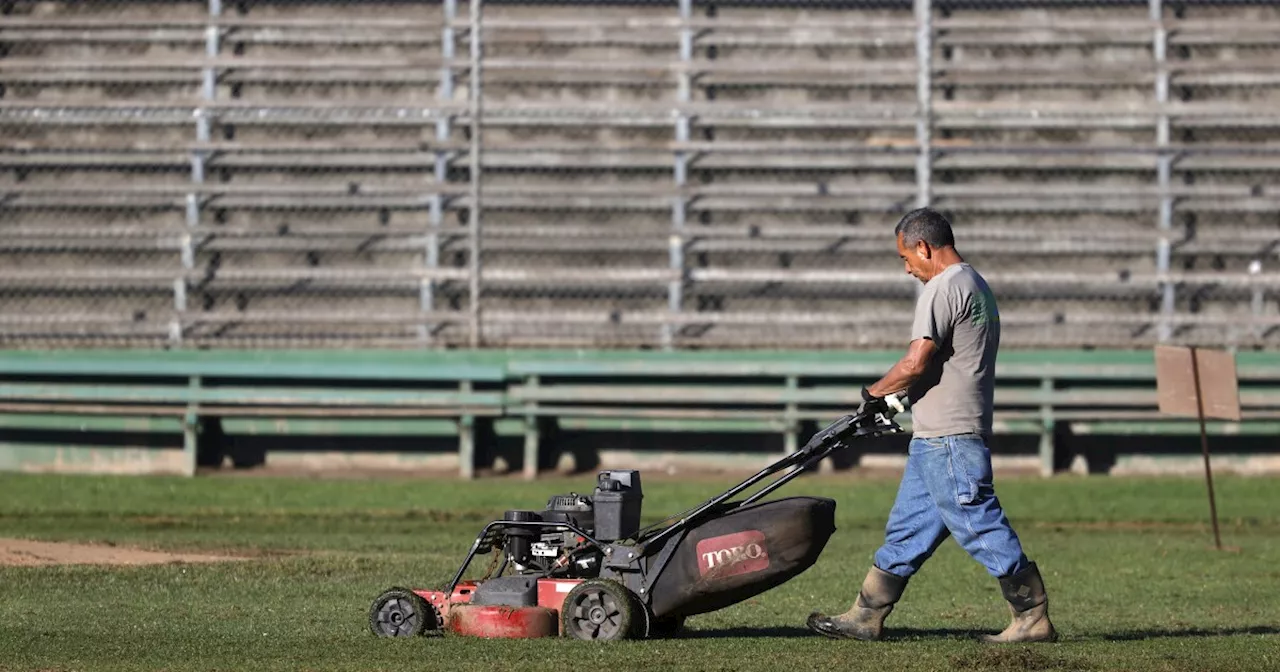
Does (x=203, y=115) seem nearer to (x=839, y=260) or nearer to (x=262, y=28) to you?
(x=262, y=28)

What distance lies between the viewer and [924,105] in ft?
58.1

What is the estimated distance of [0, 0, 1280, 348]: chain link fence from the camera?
698 inches

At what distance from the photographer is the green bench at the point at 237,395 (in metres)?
16.9

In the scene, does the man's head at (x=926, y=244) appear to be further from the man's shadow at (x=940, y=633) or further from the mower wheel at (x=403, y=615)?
the mower wheel at (x=403, y=615)

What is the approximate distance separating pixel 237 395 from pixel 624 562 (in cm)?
939

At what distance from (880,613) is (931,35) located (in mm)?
10423

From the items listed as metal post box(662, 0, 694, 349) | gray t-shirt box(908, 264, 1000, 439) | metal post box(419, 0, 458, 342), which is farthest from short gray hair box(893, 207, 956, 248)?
metal post box(419, 0, 458, 342)

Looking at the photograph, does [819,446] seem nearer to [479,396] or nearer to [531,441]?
[479,396]

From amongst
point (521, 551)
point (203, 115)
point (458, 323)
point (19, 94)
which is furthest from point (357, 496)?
point (521, 551)

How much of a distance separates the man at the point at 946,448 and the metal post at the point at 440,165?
976 cm

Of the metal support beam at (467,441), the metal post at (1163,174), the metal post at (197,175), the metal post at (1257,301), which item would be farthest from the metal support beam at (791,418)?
the metal post at (197,175)

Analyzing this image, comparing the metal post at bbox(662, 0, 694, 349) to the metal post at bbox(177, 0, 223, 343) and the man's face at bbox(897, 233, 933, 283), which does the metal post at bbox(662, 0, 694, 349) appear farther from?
the man's face at bbox(897, 233, 933, 283)

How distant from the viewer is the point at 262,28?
1822cm

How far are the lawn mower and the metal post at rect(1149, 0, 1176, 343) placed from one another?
1000 centimetres
